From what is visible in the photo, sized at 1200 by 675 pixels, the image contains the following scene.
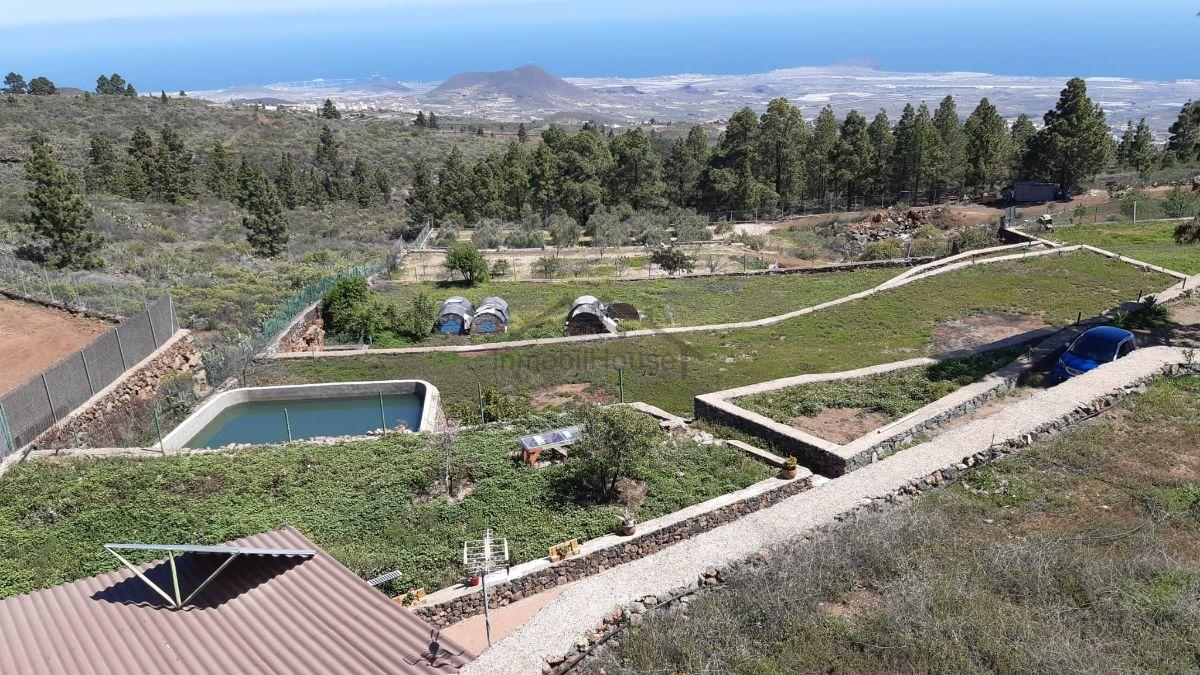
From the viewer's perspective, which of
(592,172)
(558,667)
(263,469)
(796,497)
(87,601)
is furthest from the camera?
(592,172)

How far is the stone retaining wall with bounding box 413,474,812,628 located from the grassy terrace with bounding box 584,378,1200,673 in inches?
75.0

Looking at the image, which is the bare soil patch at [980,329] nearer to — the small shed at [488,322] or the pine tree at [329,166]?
the small shed at [488,322]

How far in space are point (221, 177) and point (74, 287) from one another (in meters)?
38.1

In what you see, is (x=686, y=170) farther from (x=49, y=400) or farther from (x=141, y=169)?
(x=49, y=400)

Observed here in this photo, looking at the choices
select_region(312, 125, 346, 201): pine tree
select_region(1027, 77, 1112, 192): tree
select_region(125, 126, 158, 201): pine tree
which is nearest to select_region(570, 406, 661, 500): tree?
select_region(1027, 77, 1112, 192): tree

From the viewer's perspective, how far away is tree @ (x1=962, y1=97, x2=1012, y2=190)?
50.2m

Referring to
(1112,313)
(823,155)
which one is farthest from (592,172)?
(1112,313)

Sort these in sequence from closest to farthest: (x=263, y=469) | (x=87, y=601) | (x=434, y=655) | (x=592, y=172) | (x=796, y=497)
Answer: (x=434, y=655) → (x=87, y=601) → (x=796, y=497) → (x=263, y=469) → (x=592, y=172)

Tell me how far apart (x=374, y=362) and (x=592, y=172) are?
36836 mm

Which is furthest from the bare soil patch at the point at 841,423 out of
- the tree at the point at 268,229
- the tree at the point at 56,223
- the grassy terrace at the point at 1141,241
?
the tree at the point at 268,229

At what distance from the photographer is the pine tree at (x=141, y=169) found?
5144 cm

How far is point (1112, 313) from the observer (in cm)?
1983

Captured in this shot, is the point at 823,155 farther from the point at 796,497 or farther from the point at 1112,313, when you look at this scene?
the point at 796,497

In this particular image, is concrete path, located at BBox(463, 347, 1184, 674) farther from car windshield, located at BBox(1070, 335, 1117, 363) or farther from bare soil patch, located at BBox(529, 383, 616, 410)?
bare soil patch, located at BBox(529, 383, 616, 410)
